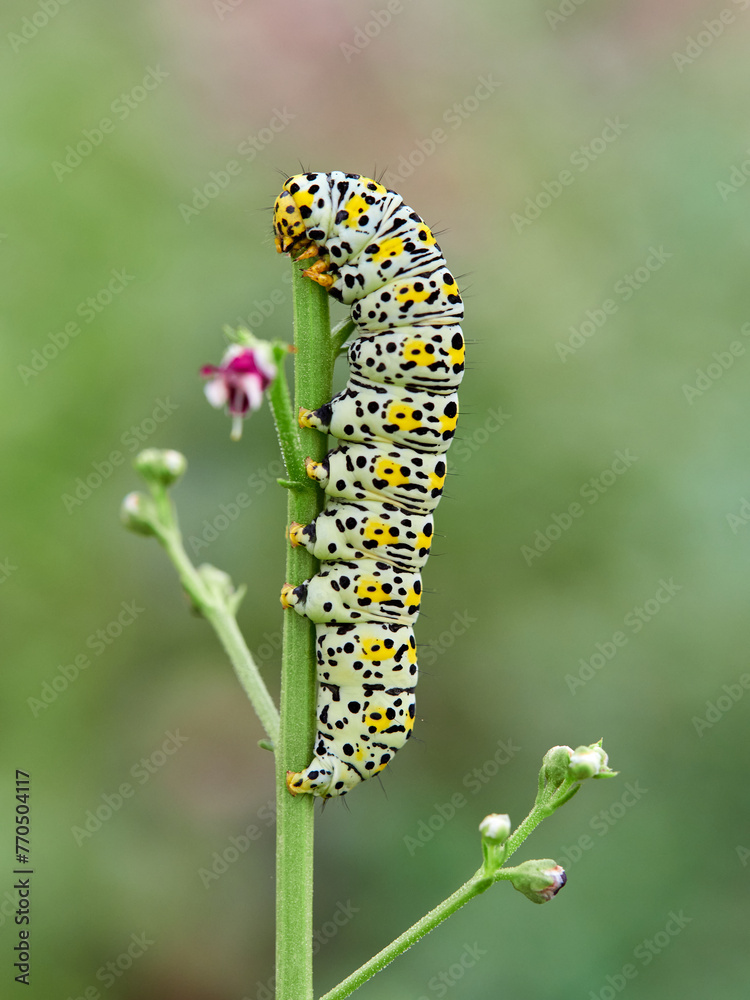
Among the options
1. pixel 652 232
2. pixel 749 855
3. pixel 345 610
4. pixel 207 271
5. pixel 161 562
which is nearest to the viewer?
pixel 345 610

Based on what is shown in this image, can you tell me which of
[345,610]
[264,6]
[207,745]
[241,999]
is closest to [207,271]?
[264,6]

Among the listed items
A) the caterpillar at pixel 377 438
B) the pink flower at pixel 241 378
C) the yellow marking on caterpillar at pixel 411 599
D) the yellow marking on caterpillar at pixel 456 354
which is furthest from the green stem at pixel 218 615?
the yellow marking on caterpillar at pixel 456 354

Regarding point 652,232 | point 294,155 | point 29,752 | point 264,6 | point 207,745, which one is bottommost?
point 29,752

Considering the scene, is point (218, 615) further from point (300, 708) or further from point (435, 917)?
point (435, 917)

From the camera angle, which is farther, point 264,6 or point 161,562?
point 264,6

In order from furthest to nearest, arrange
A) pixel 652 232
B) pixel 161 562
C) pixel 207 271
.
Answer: pixel 652 232, pixel 207 271, pixel 161 562

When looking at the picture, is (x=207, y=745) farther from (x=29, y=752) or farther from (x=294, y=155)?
(x=294, y=155)

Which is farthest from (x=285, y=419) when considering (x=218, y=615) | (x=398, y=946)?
(x=398, y=946)
